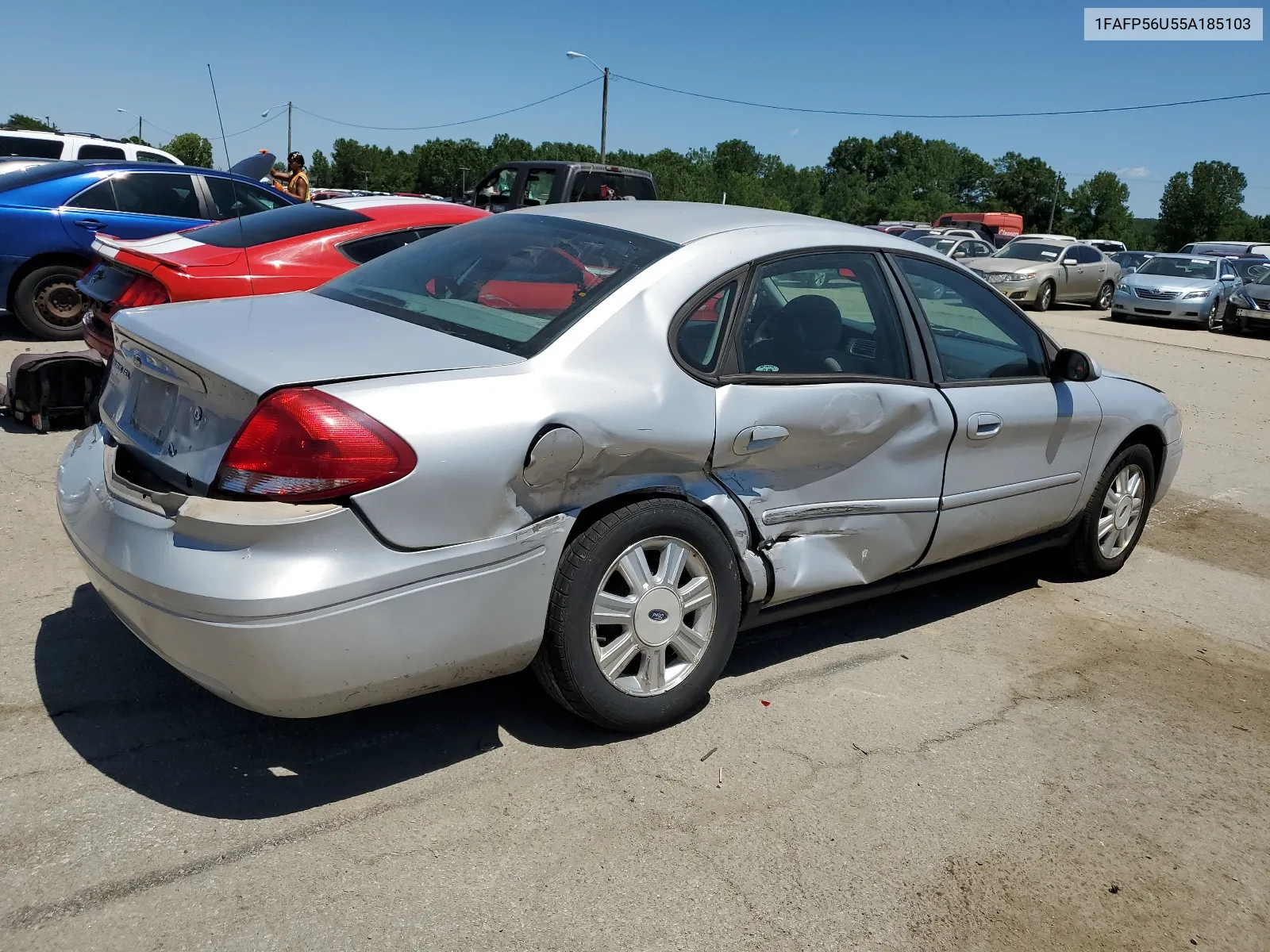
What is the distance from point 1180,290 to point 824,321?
66.7 ft

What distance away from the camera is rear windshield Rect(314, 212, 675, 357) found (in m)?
3.24

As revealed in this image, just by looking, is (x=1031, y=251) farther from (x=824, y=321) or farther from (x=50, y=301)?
(x=824, y=321)

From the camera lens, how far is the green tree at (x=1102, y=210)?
305ft

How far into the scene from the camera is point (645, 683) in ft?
10.9

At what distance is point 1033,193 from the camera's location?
99625mm

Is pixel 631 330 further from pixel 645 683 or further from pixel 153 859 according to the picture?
pixel 153 859

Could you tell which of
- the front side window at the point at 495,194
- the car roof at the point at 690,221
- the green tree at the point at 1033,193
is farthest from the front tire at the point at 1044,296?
the green tree at the point at 1033,193

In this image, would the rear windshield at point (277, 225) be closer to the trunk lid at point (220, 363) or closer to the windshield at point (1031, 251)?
the trunk lid at point (220, 363)

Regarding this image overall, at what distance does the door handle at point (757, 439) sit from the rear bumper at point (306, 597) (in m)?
0.69

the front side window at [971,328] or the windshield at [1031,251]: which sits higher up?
the windshield at [1031,251]

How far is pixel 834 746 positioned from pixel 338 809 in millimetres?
1532

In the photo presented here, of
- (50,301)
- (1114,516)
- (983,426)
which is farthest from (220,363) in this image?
(50,301)

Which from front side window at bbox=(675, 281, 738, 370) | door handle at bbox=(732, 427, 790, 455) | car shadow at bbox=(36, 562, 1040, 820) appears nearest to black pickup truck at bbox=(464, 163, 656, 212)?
front side window at bbox=(675, 281, 738, 370)

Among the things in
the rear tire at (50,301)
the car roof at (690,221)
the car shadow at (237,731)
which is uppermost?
the car roof at (690,221)
